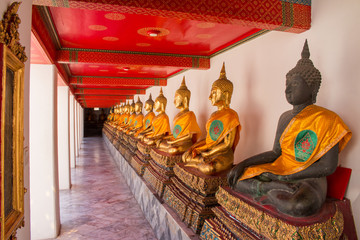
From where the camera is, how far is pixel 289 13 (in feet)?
8.02

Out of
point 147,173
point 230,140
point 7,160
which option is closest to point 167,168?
point 147,173

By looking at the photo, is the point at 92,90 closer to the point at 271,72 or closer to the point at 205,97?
the point at 205,97

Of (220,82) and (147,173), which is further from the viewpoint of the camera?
(147,173)

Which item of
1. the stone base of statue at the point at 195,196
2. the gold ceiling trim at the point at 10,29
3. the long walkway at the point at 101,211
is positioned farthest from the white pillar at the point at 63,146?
the gold ceiling trim at the point at 10,29

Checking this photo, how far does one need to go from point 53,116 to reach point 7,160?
271 cm

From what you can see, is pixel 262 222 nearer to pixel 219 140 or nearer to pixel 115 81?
pixel 219 140

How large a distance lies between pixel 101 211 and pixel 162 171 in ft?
4.82

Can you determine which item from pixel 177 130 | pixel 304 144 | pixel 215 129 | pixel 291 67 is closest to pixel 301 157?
pixel 304 144

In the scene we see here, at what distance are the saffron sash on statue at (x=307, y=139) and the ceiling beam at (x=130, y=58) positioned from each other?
2702 mm

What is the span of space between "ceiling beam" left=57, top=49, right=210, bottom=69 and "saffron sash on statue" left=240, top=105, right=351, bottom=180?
8.86 feet

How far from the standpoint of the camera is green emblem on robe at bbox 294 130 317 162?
208cm

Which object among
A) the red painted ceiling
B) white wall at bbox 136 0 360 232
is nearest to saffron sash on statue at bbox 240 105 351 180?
white wall at bbox 136 0 360 232

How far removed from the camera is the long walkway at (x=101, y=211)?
12.9 ft

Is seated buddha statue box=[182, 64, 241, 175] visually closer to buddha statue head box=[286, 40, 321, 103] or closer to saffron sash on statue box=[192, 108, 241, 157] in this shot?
saffron sash on statue box=[192, 108, 241, 157]
